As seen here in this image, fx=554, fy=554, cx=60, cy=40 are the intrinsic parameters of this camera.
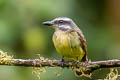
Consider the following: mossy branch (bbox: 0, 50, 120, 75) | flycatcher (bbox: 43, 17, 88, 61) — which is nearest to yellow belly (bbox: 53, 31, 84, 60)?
flycatcher (bbox: 43, 17, 88, 61)

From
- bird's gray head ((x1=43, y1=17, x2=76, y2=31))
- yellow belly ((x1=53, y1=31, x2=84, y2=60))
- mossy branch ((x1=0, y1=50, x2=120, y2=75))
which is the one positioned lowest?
mossy branch ((x1=0, y1=50, x2=120, y2=75))

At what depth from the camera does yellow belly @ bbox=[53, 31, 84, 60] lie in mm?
6270

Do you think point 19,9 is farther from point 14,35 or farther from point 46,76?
point 46,76

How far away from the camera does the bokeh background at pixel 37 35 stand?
7.96 meters

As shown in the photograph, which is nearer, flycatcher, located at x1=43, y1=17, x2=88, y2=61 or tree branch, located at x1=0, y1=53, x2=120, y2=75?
tree branch, located at x1=0, y1=53, x2=120, y2=75

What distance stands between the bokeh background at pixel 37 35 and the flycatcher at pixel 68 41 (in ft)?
4.13

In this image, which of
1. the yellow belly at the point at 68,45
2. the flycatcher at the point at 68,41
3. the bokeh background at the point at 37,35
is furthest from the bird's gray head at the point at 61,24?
the bokeh background at the point at 37,35

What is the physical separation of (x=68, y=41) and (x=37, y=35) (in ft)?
6.61

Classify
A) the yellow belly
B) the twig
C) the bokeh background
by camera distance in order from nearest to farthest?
the twig < the yellow belly < the bokeh background

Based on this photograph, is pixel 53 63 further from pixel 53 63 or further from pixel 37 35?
pixel 37 35

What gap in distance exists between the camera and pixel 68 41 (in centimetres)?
633

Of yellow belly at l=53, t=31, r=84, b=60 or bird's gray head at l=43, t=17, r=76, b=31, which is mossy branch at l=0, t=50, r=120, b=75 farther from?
bird's gray head at l=43, t=17, r=76, b=31

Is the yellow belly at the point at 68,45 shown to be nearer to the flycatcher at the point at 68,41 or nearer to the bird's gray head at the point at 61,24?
the flycatcher at the point at 68,41

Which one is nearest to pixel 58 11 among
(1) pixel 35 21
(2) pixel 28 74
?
(1) pixel 35 21
